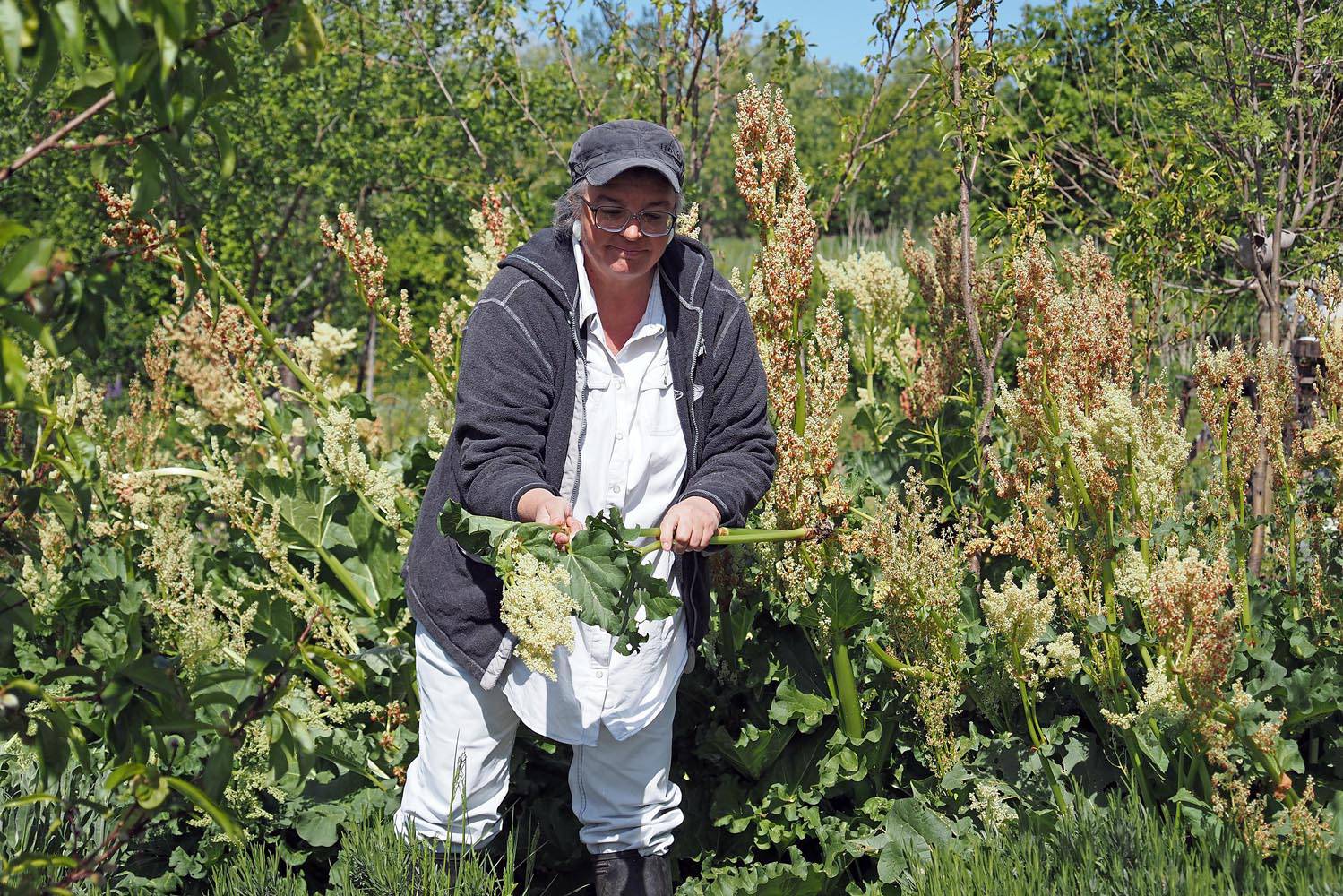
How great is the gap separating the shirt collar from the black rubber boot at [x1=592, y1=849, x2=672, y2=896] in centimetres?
114

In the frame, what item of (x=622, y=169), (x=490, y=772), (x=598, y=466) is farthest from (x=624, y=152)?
(x=490, y=772)

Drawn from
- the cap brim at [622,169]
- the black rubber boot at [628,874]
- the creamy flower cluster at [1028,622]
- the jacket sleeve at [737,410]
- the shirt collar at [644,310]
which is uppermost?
the cap brim at [622,169]

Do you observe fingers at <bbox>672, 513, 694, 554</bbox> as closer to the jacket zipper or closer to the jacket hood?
the jacket zipper

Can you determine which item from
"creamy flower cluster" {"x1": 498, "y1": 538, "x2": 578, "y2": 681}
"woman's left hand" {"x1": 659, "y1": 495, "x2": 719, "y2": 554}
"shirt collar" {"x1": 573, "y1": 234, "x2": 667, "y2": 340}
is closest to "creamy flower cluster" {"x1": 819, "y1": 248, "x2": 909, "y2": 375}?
"shirt collar" {"x1": 573, "y1": 234, "x2": 667, "y2": 340}

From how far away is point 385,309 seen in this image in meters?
3.39

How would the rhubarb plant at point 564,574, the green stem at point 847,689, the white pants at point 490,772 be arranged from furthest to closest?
1. the green stem at point 847,689
2. the white pants at point 490,772
3. the rhubarb plant at point 564,574

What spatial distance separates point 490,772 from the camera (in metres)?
2.69

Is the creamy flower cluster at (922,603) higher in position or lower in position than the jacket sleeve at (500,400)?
lower

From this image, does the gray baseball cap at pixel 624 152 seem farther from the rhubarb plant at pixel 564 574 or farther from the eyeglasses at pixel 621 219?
the rhubarb plant at pixel 564 574

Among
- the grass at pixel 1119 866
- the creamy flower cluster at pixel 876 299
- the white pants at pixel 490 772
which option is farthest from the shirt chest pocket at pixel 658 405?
the creamy flower cluster at pixel 876 299

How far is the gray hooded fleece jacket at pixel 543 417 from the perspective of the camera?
2.45 metres

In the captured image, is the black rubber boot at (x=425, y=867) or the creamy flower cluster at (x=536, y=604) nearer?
the creamy flower cluster at (x=536, y=604)

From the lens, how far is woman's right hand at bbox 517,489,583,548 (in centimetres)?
A: 227

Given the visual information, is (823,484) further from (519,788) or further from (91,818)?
(91,818)
